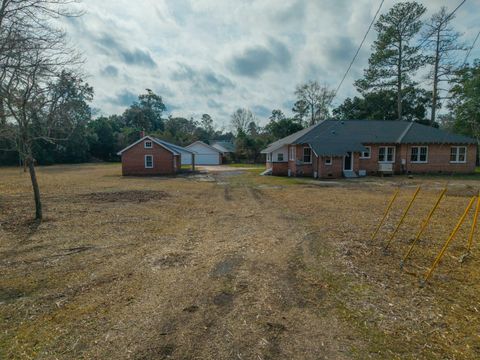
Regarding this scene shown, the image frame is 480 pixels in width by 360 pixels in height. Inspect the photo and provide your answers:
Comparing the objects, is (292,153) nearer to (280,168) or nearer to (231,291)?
(280,168)

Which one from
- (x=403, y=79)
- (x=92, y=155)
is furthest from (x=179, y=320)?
(x=92, y=155)

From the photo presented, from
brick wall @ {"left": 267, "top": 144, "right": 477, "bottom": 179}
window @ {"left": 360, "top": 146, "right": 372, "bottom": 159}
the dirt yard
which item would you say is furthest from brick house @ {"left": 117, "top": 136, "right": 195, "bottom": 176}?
the dirt yard

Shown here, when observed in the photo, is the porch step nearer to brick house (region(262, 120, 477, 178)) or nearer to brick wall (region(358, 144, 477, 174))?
brick house (region(262, 120, 477, 178))

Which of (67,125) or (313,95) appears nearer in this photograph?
(67,125)

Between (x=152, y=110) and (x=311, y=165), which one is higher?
(x=152, y=110)

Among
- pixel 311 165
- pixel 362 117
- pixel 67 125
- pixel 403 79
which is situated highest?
pixel 403 79

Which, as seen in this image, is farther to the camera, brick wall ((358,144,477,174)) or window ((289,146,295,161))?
window ((289,146,295,161))

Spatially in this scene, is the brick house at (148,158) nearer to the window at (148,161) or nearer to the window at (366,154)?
the window at (148,161)

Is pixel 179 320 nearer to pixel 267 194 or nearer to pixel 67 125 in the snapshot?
pixel 267 194
